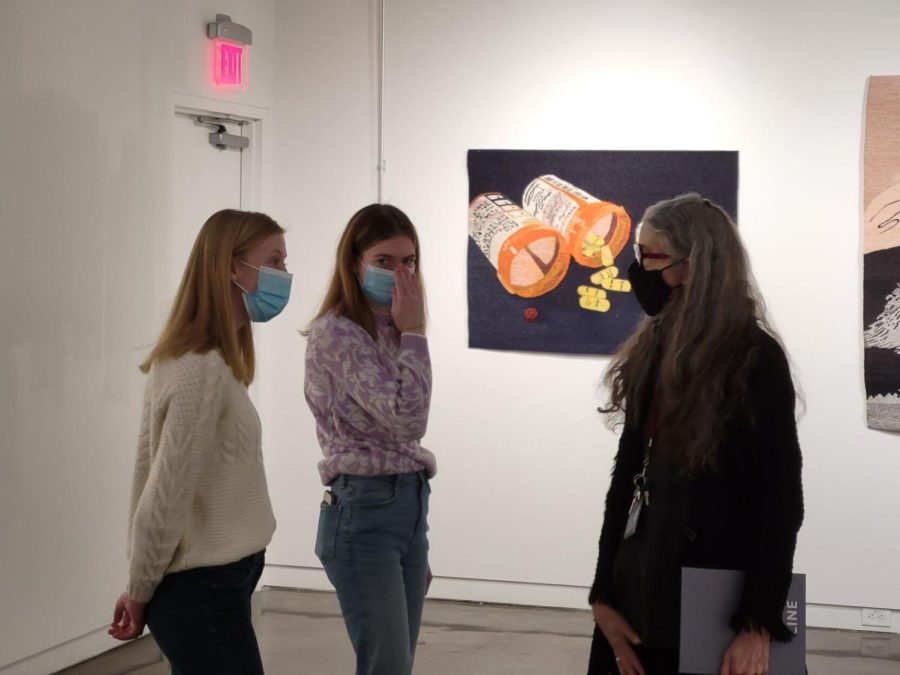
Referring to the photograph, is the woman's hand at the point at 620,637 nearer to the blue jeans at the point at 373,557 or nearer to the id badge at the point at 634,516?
the id badge at the point at 634,516

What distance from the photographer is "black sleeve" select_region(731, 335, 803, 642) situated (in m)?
1.82

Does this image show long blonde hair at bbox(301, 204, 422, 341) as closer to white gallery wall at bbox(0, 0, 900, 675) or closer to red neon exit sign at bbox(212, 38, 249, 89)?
white gallery wall at bbox(0, 0, 900, 675)

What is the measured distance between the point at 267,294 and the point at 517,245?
2.79m

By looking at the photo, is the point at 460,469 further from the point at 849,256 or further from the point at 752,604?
the point at 752,604

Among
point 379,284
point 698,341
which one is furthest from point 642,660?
point 379,284

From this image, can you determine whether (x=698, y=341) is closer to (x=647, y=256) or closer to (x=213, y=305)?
(x=647, y=256)

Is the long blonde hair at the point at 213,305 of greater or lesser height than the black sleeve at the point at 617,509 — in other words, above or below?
above

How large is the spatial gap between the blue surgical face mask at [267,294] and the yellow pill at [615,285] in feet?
8.87

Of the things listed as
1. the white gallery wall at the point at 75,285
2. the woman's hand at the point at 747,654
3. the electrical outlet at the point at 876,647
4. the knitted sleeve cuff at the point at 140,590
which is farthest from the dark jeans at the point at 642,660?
the electrical outlet at the point at 876,647

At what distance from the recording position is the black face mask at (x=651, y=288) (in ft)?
6.81

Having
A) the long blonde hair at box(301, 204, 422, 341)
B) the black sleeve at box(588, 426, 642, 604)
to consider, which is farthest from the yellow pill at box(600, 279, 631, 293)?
the black sleeve at box(588, 426, 642, 604)

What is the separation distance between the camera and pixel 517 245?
500 cm

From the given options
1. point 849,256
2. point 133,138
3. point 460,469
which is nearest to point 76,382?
point 133,138

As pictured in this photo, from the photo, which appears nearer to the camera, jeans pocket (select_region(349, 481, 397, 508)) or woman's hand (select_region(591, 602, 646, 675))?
woman's hand (select_region(591, 602, 646, 675))
